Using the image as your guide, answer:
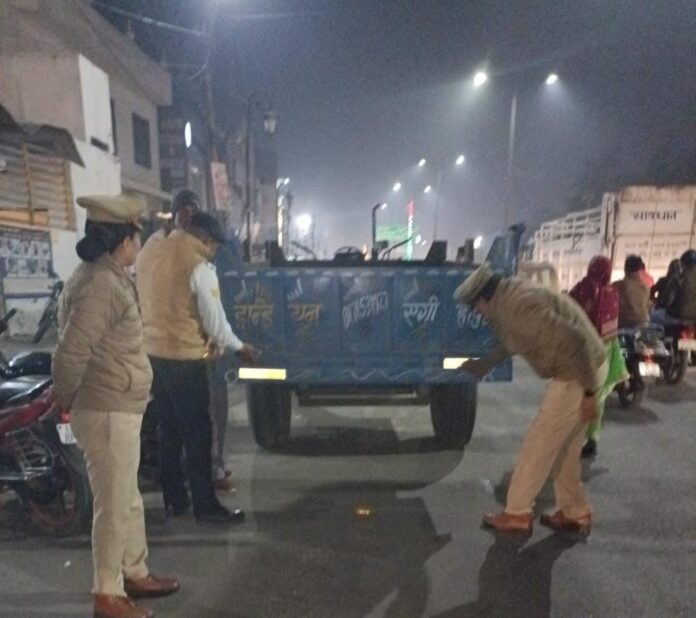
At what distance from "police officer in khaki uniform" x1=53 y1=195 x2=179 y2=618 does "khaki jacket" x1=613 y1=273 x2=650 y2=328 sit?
552 centimetres

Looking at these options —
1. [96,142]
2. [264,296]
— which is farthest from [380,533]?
[96,142]

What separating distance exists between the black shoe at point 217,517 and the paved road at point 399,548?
8cm

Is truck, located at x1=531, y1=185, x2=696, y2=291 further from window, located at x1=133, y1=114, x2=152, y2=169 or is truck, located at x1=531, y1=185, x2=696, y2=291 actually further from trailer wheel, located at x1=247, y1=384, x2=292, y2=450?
window, located at x1=133, y1=114, x2=152, y2=169

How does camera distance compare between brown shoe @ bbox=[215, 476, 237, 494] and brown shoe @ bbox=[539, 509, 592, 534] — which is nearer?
brown shoe @ bbox=[539, 509, 592, 534]

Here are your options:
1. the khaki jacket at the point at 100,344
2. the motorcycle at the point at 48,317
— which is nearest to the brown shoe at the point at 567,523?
the khaki jacket at the point at 100,344

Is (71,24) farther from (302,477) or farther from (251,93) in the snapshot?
(302,477)

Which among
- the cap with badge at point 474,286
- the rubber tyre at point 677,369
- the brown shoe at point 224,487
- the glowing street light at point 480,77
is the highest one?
the glowing street light at point 480,77

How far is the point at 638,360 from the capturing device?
6590 mm

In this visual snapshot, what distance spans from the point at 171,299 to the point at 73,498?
1.44 meters

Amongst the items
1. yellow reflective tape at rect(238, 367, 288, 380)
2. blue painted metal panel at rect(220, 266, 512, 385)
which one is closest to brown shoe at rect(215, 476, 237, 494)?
yellow reflective tape at rect(238, 367, 288, 380)

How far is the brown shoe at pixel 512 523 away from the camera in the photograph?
144 inches

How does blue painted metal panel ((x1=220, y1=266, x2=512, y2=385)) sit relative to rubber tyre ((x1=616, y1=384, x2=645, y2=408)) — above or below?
above

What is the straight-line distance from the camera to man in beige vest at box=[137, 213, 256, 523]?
3.60m

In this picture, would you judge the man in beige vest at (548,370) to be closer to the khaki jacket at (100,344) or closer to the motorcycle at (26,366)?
the khaki jacket at (100,344)
